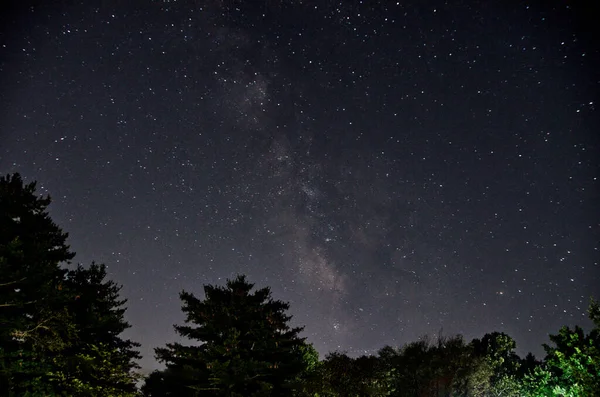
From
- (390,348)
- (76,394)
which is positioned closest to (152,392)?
(76,394)

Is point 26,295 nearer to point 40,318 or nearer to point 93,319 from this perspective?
point 40,318

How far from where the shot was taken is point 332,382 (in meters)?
22.4

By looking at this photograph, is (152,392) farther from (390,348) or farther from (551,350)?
(390,348)

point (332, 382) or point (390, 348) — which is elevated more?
point (390, 348)

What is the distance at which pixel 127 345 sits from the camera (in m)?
29.0

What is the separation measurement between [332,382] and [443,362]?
2864cm

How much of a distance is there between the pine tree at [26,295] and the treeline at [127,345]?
0.05 metres

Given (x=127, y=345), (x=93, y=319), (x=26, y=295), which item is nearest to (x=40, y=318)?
(x=26, y=295)

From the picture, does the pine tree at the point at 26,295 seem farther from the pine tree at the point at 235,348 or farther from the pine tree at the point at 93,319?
the pine tree at the point at 235,348

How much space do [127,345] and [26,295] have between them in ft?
50.0

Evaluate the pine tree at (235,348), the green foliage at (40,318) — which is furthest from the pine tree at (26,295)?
the pine tree at (235,348)

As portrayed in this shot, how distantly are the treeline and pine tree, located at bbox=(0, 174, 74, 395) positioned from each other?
5cm

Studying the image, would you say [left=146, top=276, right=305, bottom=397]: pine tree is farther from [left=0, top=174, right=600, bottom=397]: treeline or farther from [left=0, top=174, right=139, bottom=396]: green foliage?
[left=0, top=174, right=139, bottom=396]: green foliage

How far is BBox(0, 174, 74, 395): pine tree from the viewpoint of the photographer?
14.2 metres
